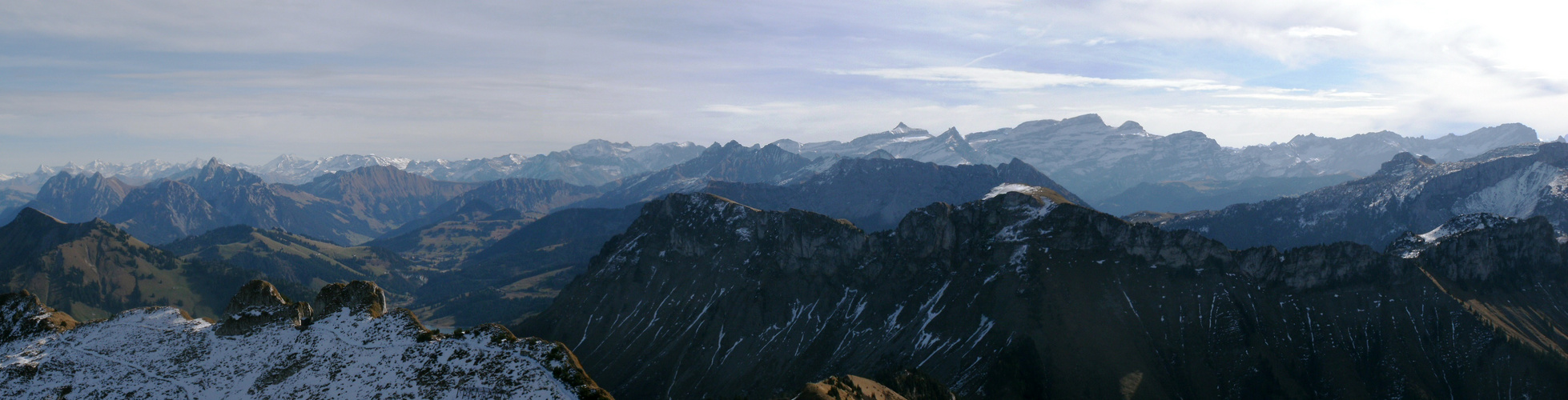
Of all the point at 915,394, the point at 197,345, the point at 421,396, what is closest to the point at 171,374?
the point at 197,345

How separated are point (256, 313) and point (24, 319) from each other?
103 ft

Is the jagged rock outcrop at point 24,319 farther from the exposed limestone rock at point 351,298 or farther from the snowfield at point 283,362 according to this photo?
the exposed limestone rock at point 351,298

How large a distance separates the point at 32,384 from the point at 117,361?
7514 mm

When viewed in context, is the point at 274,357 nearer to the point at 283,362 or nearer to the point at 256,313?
the point at 283,362

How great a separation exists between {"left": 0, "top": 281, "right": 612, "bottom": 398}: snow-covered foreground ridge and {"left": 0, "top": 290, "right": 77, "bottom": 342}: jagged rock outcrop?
14cm

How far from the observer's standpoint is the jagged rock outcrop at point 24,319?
316ft

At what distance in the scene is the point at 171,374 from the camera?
8775 cm

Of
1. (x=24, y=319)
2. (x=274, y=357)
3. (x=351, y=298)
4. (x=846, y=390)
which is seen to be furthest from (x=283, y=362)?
(x=846, y=390)

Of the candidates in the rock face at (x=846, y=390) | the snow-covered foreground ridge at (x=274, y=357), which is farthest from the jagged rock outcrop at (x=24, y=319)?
the rock face at (x=846, y=390)

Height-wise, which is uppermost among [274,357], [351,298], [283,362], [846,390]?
[351,298]

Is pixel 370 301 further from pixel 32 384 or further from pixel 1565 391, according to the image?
pixel 1565 391

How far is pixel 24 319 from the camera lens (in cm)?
9775

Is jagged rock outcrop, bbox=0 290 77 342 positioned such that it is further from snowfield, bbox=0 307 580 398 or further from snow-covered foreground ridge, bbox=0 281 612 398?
snowfield, bbox=0 307 580 398

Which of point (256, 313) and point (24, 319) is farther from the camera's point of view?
point (24, 319)
